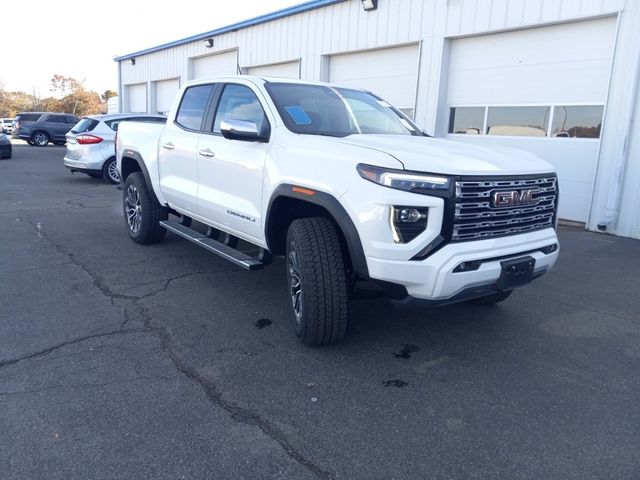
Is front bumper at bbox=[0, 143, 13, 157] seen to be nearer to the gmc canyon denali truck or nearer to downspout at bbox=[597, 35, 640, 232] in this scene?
the gmc canyon denali truck

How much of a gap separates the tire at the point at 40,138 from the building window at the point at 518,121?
2575cm

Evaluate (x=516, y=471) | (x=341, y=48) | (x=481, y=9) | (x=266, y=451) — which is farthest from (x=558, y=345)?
(x=341, y=48)

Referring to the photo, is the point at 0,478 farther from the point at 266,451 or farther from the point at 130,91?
the point at 130,91

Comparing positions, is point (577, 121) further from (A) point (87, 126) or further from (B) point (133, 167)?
(A) point (87, 126)

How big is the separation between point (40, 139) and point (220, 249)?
92.2 feet

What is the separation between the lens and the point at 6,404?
122 inches

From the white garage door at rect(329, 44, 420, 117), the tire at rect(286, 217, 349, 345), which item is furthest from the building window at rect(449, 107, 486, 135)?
the tire at rect(286, 217, 349, 345)

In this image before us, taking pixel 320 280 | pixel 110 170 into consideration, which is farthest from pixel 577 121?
pixel 110 170

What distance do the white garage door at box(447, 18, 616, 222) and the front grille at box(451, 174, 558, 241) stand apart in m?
5.78

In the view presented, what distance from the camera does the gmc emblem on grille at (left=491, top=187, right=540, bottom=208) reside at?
3.47 m

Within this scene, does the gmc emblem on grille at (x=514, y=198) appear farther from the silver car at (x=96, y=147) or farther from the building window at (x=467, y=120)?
the silver car at (x=96, y=147)

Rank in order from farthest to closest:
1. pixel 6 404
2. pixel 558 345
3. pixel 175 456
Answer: pixel 558 345, pixel 6 404, pixel 175 456

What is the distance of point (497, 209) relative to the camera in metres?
3.51

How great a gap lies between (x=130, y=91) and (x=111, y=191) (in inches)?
636
